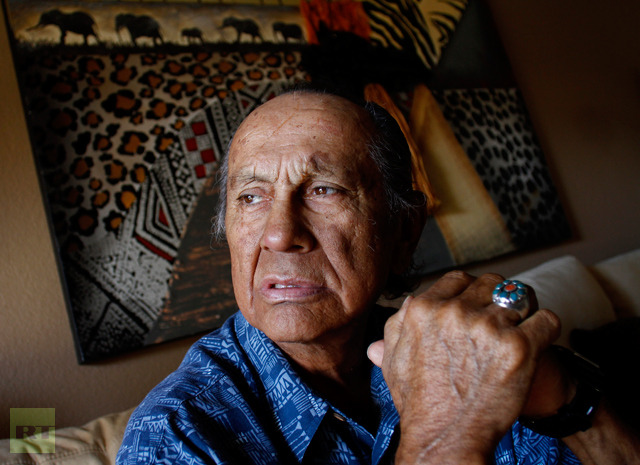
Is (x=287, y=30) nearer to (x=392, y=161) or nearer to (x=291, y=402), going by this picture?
(x=392, y=161)

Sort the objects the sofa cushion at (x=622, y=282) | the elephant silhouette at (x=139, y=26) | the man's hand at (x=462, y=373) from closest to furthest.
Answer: the man's hand at (x=462, y=373)
the elephant silhouette at (x=139, y=26)
the sofa cushion at (x=622, y=282)

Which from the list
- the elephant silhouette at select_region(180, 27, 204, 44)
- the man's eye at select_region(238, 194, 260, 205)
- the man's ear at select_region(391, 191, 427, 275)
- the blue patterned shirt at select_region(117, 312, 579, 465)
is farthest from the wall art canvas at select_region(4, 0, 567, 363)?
the blue patterned shirt at select_region(117, 312, 579, 465)

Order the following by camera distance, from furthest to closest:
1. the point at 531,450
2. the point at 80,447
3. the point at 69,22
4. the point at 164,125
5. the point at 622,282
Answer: the point at 622,282
the point at 164,125
the point at 69,22
the point at 80,447
the point at 531,450

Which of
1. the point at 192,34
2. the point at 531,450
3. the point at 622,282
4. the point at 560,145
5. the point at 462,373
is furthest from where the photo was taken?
the point at 560,145

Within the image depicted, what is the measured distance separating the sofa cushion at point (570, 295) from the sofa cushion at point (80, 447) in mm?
1821

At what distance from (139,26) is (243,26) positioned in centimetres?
48

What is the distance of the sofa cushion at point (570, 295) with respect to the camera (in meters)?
2.18

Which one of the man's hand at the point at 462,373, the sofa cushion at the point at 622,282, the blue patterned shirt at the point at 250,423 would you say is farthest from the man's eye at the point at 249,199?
the sofa cushion at the point at 622,282

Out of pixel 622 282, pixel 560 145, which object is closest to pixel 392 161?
pixel 622 282

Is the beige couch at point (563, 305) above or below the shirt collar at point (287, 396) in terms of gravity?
below

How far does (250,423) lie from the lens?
794 mm

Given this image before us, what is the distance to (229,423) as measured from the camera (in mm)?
778

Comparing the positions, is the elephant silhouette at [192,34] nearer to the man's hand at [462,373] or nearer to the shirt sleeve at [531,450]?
the man's hand at [462,373]

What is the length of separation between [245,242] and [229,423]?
1.20 feet
